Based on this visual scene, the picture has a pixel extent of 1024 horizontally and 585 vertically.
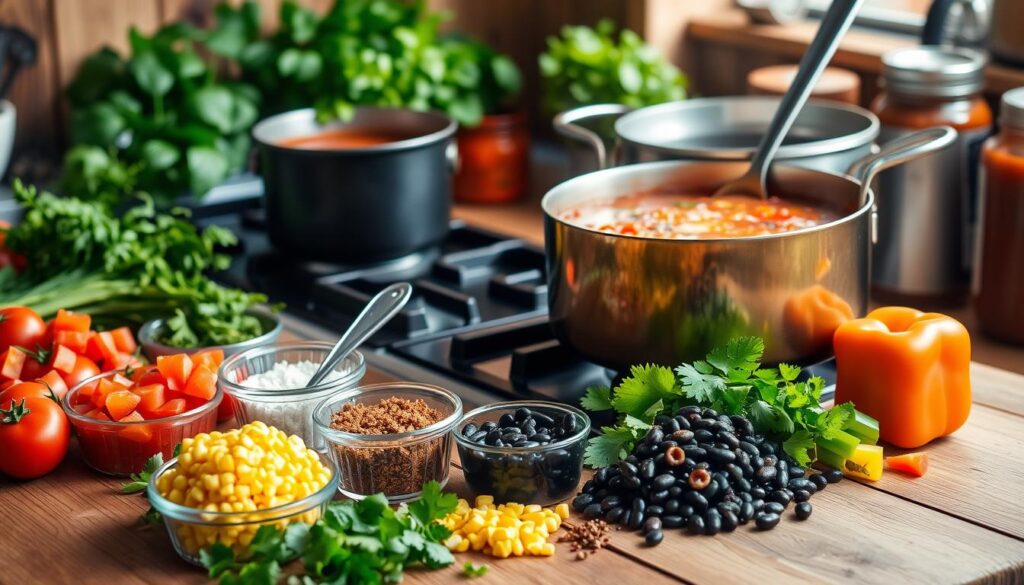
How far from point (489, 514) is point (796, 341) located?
44cm

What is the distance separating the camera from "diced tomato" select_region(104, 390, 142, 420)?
1.59 m

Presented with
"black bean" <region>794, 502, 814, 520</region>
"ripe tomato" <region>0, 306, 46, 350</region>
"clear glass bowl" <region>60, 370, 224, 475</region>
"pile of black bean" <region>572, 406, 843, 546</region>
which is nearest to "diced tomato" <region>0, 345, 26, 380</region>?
"ripe tomato" <region>0, 306, 46, 350</region>

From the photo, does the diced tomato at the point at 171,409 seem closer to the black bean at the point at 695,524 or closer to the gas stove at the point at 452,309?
the gas stove at the point at 452,309

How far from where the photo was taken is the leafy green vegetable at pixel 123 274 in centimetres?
188

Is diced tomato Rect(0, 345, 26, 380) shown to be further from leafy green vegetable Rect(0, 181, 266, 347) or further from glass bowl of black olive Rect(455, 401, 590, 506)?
glass bowl of black olive Rect(455, 401, 590, 506)

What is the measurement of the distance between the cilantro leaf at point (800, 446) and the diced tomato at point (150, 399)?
28.0 inches

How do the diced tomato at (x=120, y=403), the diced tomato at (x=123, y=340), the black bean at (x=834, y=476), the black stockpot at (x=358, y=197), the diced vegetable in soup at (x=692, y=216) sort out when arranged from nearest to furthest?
the black bean at (x=834, y=476) < the diced tomato at (x=120, y=403) < the diced vegetable in soup at (x=692, y=216) < the diced tomato at (x=123, y=340) < the black stockpot at (x=358, y=197)

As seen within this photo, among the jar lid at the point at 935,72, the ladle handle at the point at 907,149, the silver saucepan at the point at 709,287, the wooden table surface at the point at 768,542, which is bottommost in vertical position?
the wooden table surface at the point at 768,542

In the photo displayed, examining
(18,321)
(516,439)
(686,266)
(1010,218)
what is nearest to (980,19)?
(1010,218)

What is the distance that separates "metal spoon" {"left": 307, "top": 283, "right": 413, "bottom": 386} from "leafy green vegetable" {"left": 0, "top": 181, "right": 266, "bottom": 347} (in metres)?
0.22

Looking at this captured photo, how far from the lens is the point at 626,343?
161cm

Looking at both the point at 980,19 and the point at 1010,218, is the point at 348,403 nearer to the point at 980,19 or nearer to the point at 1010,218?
the point at 1010,218

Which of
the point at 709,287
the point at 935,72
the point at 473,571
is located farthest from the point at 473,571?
the point at 935,72

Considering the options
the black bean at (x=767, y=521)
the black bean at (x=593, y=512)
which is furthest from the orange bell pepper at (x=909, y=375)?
the black bean at (x=593, y=512)
